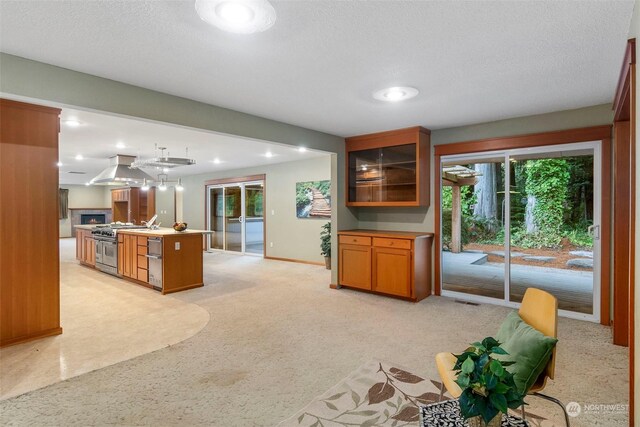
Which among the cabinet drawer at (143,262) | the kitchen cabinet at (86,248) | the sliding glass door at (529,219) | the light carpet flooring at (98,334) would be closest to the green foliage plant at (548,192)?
the sliding glass door at (529,219)

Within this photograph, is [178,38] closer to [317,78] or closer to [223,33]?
[223,33]

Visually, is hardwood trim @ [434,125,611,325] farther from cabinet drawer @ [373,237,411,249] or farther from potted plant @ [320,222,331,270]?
potted plant @ [320,222,331,270]

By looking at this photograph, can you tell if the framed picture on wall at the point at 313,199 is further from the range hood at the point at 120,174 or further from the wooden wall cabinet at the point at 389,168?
the range hood at the point at 120,174

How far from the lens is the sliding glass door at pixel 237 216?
8.70m

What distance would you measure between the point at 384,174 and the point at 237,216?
5.28 m

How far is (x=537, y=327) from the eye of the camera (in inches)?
71.7

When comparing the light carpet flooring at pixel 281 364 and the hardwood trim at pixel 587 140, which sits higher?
the hardwood trim at pixel 587 140

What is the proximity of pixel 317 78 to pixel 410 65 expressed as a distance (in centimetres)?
74

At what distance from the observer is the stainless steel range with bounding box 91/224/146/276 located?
6.04 m

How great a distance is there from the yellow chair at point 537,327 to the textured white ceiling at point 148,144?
3142mm

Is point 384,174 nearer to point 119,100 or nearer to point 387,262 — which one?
point 387,262

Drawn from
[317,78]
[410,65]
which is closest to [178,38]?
[317,78]

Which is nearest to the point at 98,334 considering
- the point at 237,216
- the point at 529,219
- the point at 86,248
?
the point at 86,248

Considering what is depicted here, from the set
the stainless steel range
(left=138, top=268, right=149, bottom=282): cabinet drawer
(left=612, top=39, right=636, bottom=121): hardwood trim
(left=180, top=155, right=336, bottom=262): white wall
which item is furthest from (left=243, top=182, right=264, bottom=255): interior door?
(left=612, top=39, right=636, bottom=121): hardwood trim
